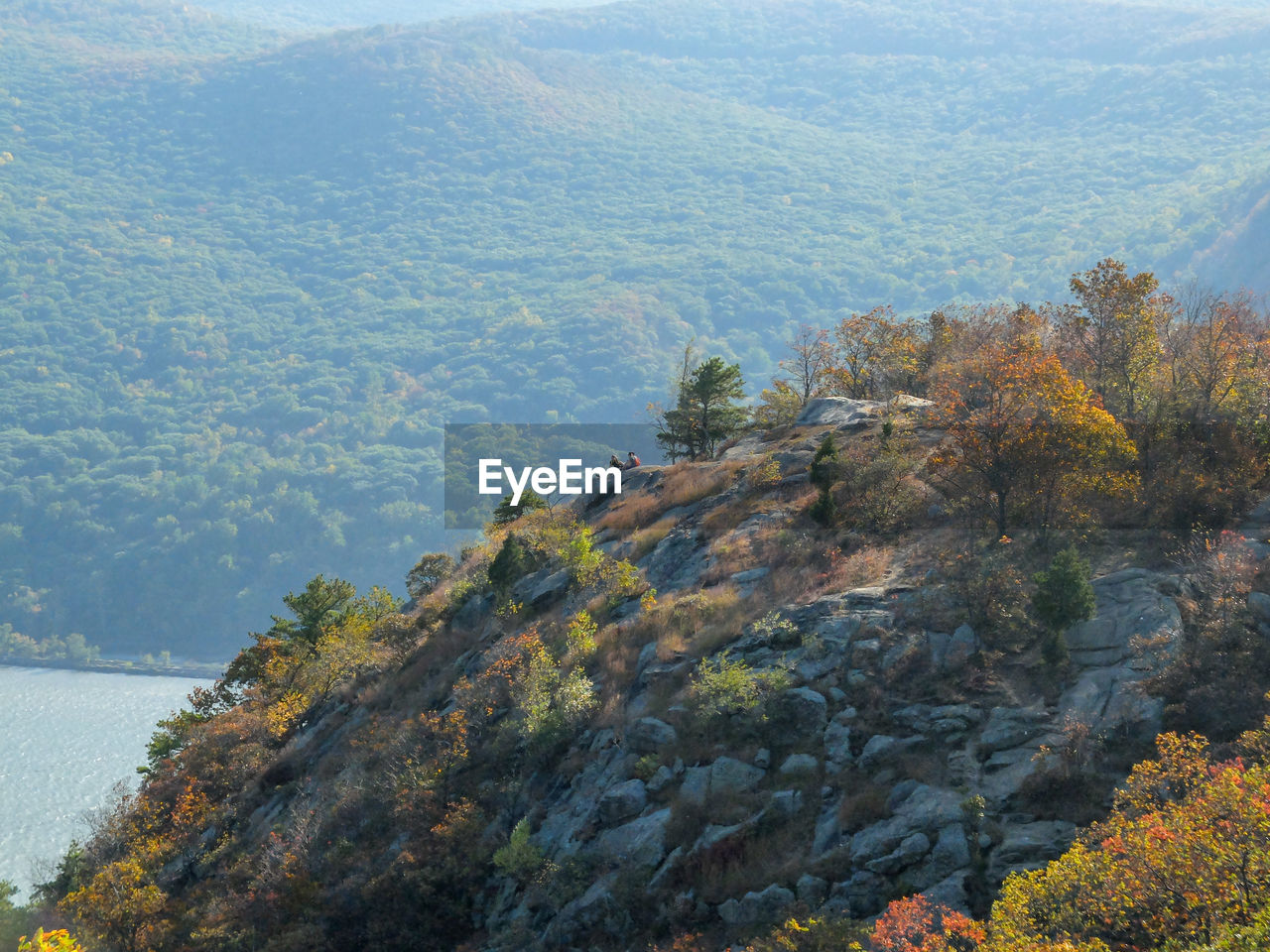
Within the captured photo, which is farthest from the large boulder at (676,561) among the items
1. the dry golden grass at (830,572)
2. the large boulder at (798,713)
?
the large boulder at (798,713)

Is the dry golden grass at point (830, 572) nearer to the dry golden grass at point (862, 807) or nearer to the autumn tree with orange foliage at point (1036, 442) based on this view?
the autumn tree with orange foliage at point (1036, 442)

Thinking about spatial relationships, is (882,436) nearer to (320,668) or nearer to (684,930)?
(684,930)

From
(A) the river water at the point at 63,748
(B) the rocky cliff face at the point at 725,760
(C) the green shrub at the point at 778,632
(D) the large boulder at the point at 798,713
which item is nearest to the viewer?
(B) the rocky cliff face at the point at 725,760

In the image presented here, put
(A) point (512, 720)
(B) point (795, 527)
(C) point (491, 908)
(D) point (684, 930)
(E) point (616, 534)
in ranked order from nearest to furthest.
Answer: (D) point (684, 930)
(C) point (491, 908)
(A) point (512, 720)
(B) point (795, 527)
(E) point (616, 534)

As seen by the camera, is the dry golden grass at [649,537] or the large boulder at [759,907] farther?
the dry golden grass at [649,537]

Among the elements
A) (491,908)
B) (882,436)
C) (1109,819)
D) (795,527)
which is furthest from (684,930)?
(882,436)

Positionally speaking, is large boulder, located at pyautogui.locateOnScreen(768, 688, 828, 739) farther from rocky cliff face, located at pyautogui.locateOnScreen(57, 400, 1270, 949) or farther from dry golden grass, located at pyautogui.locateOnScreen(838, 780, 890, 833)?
dry golden grass, located at pyautogui.locateOnScreen(838, 780, 890, 833)

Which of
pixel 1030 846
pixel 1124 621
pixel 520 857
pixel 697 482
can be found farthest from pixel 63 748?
pixel 1030 846
